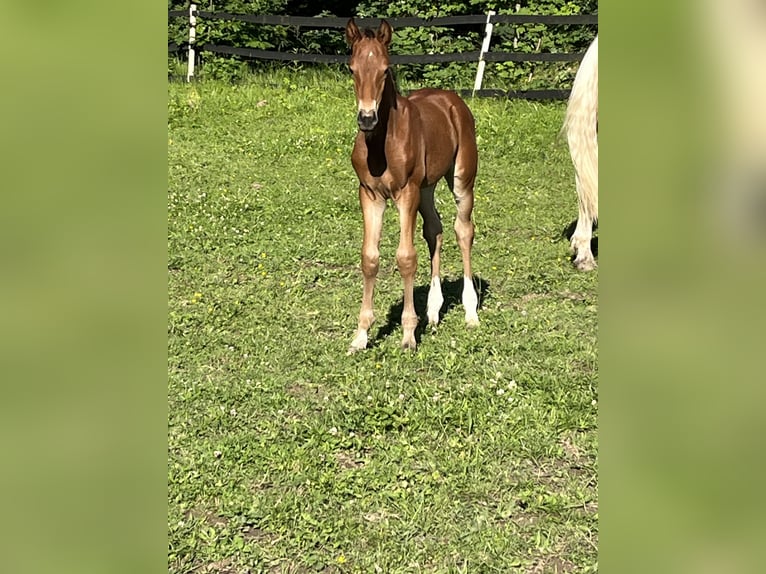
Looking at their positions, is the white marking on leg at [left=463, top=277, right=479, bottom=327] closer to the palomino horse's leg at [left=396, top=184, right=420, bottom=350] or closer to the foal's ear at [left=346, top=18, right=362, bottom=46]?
the palomino horse's leg at [left=396, top=184, right=420, bottom=350]

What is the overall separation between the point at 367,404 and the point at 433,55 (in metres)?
13.8

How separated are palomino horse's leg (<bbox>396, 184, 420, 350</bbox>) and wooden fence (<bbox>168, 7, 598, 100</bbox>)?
34.7 feet

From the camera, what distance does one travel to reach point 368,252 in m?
5.23

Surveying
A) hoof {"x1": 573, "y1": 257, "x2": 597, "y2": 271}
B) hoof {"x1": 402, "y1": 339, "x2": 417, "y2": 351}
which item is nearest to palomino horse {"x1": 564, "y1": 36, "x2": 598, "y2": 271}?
hoof {"x1": 573, "y1": 257, "x2": 597, "y2": 271}

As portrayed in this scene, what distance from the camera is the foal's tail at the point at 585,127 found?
6.64 metres

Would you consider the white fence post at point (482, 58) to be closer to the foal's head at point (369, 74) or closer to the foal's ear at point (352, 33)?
the foal's ear at point (352, 33)

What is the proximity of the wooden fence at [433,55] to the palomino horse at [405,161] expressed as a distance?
9807mm

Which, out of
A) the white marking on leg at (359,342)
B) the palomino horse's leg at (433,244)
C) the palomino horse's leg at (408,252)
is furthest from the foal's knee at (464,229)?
the white marking on leg at (359,342)

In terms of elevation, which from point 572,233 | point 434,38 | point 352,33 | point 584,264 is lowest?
point 584,264

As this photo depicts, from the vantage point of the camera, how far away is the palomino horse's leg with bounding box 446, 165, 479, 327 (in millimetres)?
5781

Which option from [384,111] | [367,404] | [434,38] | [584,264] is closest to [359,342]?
[367,404]

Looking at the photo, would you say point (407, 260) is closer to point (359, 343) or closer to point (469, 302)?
point (359, 343)

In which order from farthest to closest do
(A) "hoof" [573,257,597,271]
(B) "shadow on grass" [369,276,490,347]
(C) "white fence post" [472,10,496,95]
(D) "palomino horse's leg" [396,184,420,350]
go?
(C) "white fence post" [472,10,496,95] → (A) "hoof" [573,257,597,271] → (B) "shadow on grass" [369,276,490,347] → (D) "palomino horse's leg" [396,184,420,350]
